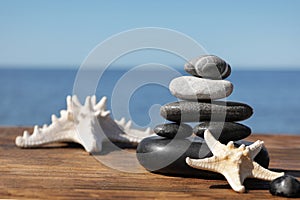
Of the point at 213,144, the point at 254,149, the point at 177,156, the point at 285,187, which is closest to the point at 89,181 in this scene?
the point at 177,156

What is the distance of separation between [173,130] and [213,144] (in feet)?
0.92

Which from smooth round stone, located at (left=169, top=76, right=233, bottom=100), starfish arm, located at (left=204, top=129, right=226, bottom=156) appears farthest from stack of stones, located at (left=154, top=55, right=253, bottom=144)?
starfish arm, located at (left=204, top=129, right=226, bottom=156)

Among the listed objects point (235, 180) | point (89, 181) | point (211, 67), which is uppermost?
point (211, 67)

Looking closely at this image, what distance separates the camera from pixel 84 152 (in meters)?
3.09

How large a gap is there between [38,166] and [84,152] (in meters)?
0.49

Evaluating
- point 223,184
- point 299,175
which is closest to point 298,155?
point 299,175

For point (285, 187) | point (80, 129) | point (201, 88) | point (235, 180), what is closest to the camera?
point (285, 187)

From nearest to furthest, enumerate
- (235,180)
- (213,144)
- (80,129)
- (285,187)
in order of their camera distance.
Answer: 1. (285,187)
2. (235,180)
3. (213,144)
4. (80,129)

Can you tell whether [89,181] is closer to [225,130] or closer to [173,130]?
[173,130]

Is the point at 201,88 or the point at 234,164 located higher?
the point at 201,88

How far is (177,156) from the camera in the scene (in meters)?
2.48

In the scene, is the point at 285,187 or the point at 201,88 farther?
the point at 201,88

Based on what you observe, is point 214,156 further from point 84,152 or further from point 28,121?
point 28,121

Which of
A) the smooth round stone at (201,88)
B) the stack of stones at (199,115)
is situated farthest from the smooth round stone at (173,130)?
the smooth round stone at (201,88)
